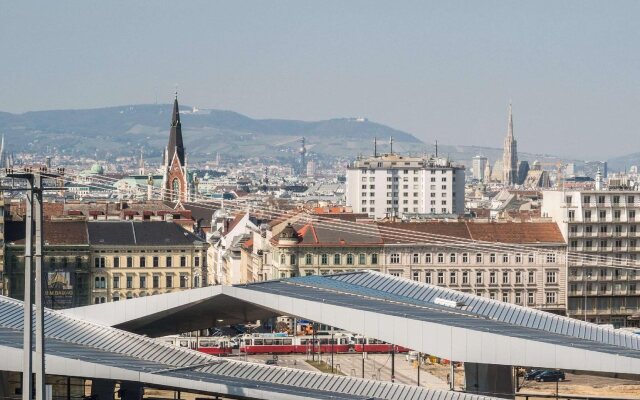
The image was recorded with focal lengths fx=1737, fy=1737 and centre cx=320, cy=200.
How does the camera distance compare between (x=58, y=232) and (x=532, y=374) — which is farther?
(x=58, y=232)

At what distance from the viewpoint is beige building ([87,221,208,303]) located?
92125mm

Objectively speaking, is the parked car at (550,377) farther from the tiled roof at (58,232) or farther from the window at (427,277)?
the tiled roof at (58,232)

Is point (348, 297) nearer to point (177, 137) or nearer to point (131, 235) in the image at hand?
point (131, 235)

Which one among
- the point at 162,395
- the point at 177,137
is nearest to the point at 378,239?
the point at 162,395

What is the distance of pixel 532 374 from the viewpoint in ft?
224

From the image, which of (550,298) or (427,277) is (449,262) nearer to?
(427,277)

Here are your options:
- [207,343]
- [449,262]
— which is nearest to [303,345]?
[207,343]

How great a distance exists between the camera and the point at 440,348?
43938mm

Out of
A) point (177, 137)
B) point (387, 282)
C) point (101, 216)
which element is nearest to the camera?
point (387, 282)

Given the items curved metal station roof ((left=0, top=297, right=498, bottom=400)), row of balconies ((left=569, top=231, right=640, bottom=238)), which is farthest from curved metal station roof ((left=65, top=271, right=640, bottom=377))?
row of balconies ((left=569, top=231, right=640, bottom=238))

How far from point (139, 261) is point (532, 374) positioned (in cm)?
3072

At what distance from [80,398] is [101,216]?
68.5 m

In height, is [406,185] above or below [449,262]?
above

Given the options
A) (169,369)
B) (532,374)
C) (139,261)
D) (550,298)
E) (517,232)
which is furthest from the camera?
(517,232)
